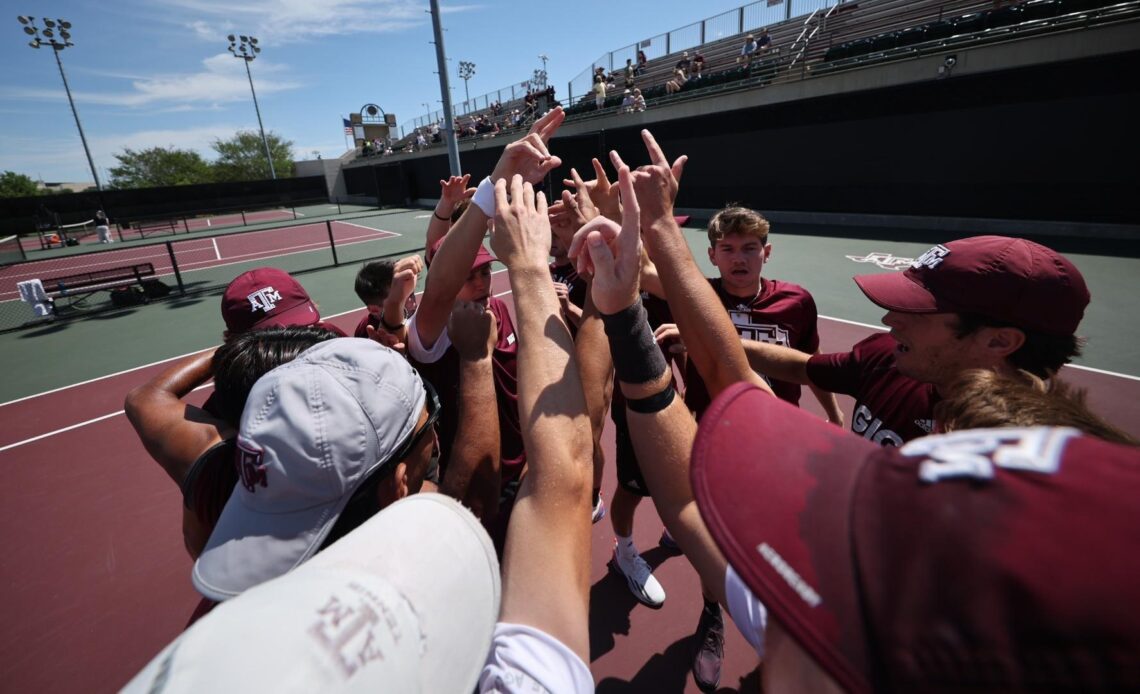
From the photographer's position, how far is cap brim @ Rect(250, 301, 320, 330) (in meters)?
2.50

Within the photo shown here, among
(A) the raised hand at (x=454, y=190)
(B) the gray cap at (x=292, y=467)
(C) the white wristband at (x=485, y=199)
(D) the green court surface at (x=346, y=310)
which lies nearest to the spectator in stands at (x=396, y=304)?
(A) the raised hand at (x=454, y=190)

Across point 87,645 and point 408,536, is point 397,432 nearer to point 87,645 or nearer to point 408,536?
point 408,536

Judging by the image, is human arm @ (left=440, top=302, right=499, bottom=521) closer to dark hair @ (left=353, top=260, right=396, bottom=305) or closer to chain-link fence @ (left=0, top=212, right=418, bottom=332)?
dark hair @ (left=353, top=260, right=396, bottom=305)

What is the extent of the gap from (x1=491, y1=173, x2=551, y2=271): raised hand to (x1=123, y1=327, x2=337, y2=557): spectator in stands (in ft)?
2.48

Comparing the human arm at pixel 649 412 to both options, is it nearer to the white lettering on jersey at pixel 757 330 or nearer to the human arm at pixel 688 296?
the human arm at pixel 688 296

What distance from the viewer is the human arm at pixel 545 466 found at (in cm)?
106

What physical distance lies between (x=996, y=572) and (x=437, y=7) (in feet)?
59.7

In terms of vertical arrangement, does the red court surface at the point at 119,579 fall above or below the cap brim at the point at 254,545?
below

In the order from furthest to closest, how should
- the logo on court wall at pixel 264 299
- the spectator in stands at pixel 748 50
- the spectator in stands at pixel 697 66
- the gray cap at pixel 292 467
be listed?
the spectator in stands at pixel 697 66
the spectator in stands at pixel 748 50
the logo on court wall at pixel 264 299
the gray cap at pixel 292 467

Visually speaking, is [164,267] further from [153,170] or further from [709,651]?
[153,170]

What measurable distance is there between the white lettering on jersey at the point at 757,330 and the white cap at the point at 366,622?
8.31 ft

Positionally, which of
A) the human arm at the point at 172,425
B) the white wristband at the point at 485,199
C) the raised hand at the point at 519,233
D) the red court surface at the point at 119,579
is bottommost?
the red court surface at the point at 119,579

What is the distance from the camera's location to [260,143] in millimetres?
71188

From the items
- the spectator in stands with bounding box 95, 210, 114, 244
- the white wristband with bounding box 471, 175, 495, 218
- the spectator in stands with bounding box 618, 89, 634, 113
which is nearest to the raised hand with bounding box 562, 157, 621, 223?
the white wristband with bounding box 471, 175, 495, 218
